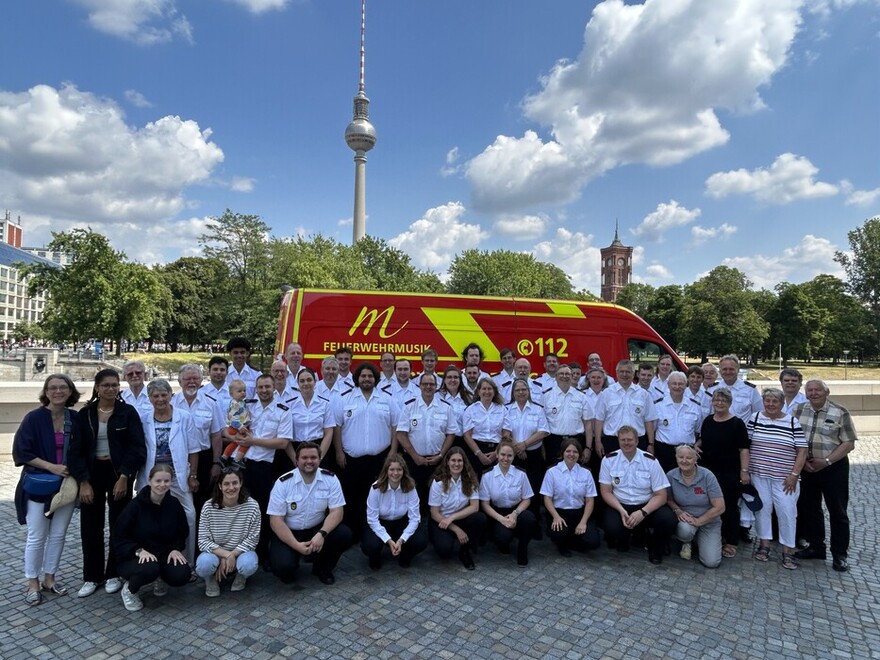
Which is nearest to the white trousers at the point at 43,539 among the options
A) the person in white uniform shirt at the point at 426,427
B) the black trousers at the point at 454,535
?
the person in white uniform shirt at the point at 426,427

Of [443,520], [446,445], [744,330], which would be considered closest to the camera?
[443,520]

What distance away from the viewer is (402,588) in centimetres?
447

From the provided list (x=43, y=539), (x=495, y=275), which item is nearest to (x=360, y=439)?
(x=43, y=539)

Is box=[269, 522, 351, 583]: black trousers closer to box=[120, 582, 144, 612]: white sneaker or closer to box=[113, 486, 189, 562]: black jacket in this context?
box=[113, 486, 189, 562]: black jacket

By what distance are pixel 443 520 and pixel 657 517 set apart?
2167mm

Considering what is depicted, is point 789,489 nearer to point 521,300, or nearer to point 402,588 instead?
point 402,588

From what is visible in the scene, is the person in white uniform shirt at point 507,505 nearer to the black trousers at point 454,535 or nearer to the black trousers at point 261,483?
the black trousers at point 454,535

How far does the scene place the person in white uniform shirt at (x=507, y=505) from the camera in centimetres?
503

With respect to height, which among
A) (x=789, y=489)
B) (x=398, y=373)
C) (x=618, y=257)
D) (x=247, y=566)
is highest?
(x=618, y=257)

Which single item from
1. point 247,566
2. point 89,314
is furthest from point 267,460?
point 89,314

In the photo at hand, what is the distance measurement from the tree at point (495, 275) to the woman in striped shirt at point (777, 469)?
33797mm

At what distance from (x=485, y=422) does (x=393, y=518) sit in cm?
148

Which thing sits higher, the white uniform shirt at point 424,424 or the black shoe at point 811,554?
the white uniform shirt at point 424,424

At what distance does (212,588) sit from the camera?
427 centimetres
